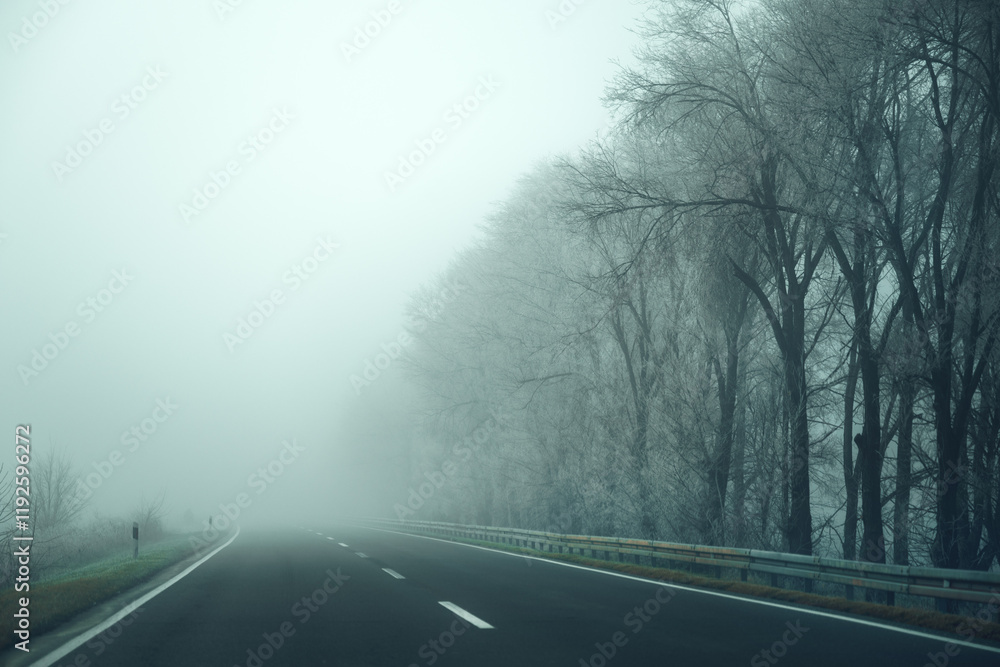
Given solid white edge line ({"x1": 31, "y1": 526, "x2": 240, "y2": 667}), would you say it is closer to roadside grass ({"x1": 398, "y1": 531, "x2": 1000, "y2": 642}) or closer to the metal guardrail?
roadside grass ({"x1": 398, "y1": 531, "x2": 1000, "y2": 642})

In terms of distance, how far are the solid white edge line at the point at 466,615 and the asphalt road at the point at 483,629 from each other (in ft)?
0.05

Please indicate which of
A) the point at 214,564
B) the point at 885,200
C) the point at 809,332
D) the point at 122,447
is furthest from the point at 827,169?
the point at 122,447

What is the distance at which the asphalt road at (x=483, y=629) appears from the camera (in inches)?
239

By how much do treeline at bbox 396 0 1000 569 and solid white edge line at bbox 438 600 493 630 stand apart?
23.8 feet

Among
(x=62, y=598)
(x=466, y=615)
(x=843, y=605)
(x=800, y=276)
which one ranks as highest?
(x=800, y=276)

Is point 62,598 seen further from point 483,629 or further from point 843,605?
point 843,605

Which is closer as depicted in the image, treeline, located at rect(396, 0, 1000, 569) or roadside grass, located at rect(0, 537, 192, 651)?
roadside grass, located at rect(0, 537, 192, 651)

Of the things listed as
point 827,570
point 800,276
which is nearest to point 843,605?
point 827,570

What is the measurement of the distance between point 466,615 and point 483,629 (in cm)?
99

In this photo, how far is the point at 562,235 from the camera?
1007 inches

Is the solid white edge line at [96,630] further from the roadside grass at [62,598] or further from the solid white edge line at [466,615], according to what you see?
the solid white edge line at [466,615]

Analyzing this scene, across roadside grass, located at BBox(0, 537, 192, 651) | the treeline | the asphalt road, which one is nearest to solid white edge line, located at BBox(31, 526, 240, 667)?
the asphalt road

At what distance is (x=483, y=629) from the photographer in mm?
7441

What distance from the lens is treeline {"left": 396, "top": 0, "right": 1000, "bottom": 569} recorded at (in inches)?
472
